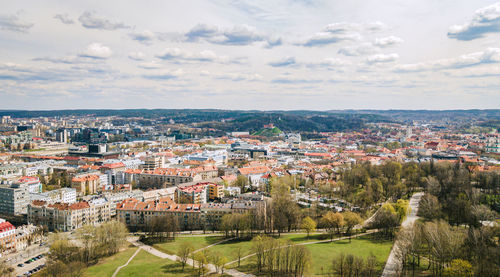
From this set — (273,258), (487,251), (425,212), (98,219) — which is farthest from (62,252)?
(425,212)

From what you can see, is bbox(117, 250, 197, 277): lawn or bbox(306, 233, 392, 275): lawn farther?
bbox(306, 233, 392, 275): lawn

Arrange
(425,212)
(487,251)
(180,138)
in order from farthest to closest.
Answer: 1. (180,138)
2. (425,212)
3. (487,251)

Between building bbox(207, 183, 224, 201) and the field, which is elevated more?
building bbox(207, 183, 224, 201)

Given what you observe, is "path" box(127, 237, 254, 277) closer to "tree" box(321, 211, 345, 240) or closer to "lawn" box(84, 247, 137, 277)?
"lawn" box(84, 247, 137, 277)

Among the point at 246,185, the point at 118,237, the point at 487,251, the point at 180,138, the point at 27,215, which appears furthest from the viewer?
the point at 180,138

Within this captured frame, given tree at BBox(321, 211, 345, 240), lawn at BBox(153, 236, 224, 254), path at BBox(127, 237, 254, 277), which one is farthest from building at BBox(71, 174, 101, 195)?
tree at BBox(321, 211, 345, 240)

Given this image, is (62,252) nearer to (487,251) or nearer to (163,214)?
(163,214)
